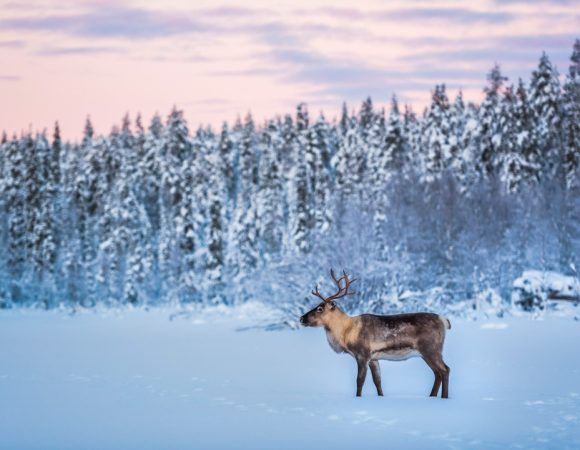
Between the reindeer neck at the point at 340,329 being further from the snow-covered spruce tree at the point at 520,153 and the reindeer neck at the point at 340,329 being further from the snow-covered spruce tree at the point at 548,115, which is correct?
the snow-covered spruce tree at the point at 548,115

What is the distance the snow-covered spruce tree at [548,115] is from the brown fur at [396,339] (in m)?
37.0

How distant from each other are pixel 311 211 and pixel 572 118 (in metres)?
19.6

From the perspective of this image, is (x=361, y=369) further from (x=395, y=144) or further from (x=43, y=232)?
(x=43, y=232)

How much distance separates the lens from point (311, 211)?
57.7m

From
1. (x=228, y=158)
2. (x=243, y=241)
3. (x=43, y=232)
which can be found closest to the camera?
(x=243, y=241)

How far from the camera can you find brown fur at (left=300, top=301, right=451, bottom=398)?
37.7 feet

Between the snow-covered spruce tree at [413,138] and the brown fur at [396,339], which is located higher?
the snow-covered spruce tree at [413,138]

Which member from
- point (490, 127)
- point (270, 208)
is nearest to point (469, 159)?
point (490, 127)

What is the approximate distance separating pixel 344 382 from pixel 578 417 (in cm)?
493

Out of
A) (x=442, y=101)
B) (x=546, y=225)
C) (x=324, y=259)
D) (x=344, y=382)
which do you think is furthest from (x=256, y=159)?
(x=344, y=382)

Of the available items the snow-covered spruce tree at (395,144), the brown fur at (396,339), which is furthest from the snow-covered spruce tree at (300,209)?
the brown fur at (396,339)

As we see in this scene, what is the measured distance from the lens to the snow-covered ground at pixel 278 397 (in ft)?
30.3

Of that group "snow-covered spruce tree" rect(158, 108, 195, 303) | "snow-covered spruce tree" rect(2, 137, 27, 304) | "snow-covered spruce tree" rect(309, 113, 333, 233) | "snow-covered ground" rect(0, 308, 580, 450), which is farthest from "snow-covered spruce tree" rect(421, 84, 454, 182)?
"snow-covered spruce tree" rect(2, 137, 27, 304)

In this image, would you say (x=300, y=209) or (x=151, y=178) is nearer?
(x=300, y=209)
